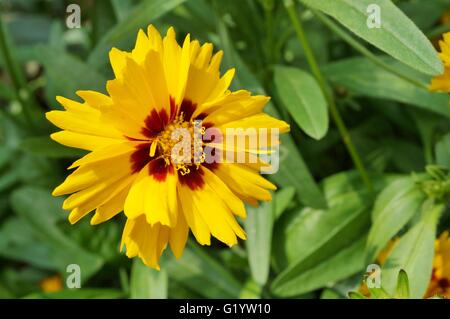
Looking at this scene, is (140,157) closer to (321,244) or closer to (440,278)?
(321,244)

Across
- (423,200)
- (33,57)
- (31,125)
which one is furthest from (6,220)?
(423,200)

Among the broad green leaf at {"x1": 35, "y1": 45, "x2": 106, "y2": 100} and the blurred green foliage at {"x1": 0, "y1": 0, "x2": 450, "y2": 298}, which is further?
the broad green leaf at {"x1": 35, "y1": 45, "x2": 106, "y2": 100}

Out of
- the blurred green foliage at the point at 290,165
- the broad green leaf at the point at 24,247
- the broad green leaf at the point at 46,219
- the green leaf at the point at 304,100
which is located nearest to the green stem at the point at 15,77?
the blurred green foliage at the point at 290,165

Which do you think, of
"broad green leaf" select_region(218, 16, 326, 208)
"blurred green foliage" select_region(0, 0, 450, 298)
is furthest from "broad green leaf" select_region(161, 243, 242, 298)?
"broad green leaf" select_region(218, 16, 326, 208)

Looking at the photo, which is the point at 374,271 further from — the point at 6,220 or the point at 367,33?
the point at 6,220

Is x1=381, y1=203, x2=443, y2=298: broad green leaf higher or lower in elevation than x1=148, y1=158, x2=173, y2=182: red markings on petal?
lower

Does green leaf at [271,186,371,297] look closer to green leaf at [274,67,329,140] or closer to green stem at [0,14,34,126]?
green leaf at [274,67,329,140]
